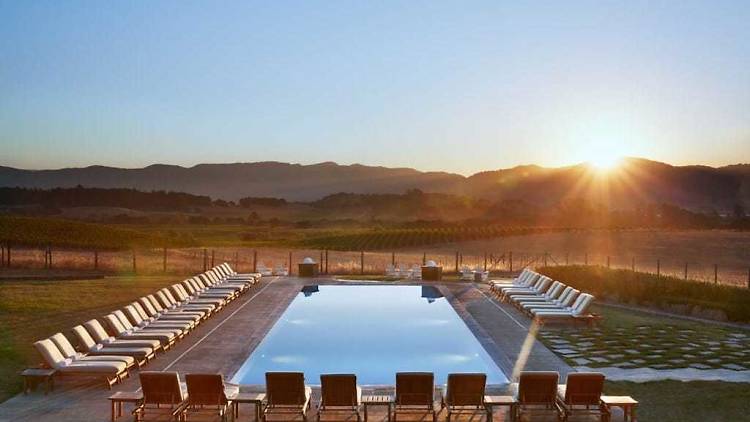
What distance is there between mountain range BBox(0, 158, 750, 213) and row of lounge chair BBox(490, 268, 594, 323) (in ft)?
303

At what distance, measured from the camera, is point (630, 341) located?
50.8 ft

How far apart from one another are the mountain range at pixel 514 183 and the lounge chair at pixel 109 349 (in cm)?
9965

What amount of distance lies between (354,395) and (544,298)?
10.9 metres

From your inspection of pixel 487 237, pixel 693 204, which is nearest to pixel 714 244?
pixel 487 237

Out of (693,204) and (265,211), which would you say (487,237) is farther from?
(693,204)

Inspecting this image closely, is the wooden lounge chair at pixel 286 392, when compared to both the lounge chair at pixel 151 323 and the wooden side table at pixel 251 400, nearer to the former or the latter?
the wooden side table at pixel 251 400

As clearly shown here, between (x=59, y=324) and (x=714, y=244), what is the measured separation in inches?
2122

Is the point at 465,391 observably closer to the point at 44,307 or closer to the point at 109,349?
the point at 109,349

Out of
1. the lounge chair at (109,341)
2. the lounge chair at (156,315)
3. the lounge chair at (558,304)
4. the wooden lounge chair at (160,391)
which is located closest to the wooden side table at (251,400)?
→ the wooden lounge chair at (160,391)

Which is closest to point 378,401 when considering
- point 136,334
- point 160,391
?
point 160,391

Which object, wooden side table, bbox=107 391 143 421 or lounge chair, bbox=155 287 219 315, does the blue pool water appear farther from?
wooden side table, bbox=107 391 143 421

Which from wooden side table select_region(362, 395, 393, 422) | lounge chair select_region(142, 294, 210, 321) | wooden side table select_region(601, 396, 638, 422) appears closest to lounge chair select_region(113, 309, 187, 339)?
lounge chair select_region(142, 294, 210, 321)

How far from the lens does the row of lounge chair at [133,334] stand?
459 inches

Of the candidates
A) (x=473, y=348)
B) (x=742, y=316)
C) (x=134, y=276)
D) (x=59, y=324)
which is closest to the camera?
(x=473, y=348)
